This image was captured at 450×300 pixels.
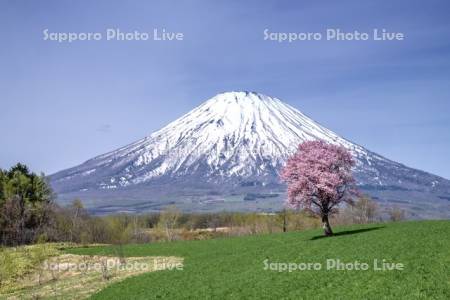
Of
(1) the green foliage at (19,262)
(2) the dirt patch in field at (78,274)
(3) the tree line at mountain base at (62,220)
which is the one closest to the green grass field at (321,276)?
(2) the dirt patch in field at (78,274)

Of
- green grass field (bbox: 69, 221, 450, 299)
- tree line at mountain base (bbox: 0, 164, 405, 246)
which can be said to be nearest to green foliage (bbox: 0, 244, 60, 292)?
tree line at mountain base (bbox: 0, 164, 405, 246)

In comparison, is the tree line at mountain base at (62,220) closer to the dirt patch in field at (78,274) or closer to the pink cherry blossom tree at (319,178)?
the pink cherry blossom tree at (319,178)

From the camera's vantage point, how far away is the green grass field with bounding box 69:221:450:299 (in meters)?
23.8

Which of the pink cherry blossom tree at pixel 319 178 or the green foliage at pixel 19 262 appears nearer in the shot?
the pink cherry blossom tree at pixel 319 178

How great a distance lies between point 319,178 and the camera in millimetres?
48156

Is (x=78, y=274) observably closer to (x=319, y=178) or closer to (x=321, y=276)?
(x=319, y=178)

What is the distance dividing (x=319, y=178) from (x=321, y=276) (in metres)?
19.7

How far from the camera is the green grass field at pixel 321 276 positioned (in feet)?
78.2

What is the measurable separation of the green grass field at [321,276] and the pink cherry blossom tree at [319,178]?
541 cm

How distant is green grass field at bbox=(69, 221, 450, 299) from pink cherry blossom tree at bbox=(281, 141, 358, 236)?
5.41 metres

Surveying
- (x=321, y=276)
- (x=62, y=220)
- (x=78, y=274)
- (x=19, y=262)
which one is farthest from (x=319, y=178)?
(x=62, y=220)

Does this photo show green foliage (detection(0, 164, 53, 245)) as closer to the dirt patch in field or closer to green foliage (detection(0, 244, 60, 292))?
green foliage (detection(0, 244, 60, 292))

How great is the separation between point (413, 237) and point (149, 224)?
12784 cm

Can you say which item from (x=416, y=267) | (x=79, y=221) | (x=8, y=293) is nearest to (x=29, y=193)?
(x=79, y=221)
